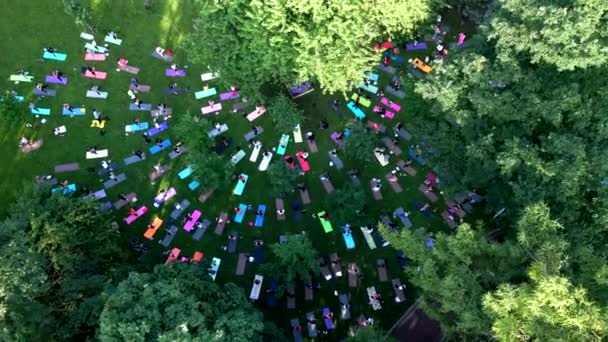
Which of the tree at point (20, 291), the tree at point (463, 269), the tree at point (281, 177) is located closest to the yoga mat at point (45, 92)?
the tree at point (20, 291)

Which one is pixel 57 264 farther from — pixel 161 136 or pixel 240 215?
pixel 161 136

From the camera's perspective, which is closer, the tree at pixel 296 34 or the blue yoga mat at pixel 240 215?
the tree at pixel 296 34

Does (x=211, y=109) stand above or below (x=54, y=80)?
above

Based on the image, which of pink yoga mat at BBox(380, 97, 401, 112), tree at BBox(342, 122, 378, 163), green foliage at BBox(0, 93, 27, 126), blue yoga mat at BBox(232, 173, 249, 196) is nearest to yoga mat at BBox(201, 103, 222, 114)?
blue yoga mat at BBox(232, 173, 249, 196)

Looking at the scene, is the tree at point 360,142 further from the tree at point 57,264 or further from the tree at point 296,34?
the tree at point 57,264

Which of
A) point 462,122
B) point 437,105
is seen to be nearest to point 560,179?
point 462,122

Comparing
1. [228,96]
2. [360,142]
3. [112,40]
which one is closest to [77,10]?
[112,40]
